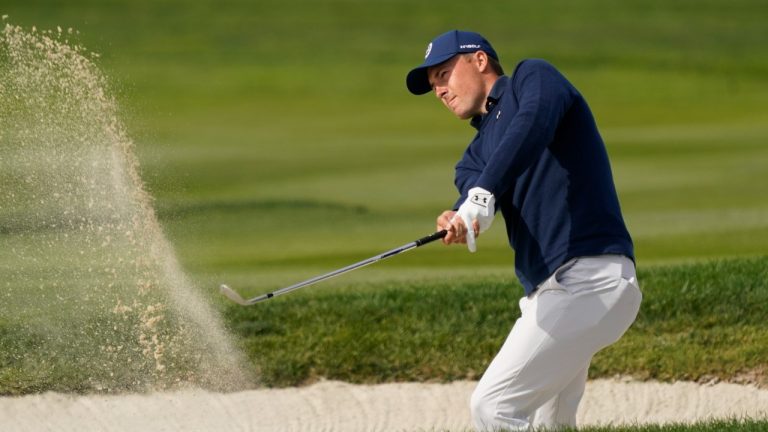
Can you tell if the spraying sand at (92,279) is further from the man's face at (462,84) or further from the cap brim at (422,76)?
the man's face at (462,84)

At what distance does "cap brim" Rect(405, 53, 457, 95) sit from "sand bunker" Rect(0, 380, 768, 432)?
2.11 metres

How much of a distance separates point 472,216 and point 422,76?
844mm

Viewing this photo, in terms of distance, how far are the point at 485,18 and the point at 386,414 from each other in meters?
19.9

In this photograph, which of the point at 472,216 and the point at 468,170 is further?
the point at 468,170

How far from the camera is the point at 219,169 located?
1322 centimetres

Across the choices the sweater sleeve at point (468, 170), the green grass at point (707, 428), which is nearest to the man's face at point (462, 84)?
the sweater sleeve at point (468, 170)

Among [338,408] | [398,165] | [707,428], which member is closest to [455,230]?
[707,428]

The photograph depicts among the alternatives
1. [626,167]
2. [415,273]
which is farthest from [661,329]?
[626,167]

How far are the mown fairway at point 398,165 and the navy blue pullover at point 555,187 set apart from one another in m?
2.46

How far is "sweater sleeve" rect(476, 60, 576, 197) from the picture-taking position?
4.79 metres

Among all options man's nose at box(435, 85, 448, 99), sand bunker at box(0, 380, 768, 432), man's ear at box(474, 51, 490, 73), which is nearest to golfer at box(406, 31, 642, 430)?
man's ear at box(474, 51, 490, 73)

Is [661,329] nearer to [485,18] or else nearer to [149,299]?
[149,299]

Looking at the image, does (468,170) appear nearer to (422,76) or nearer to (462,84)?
(462,84)

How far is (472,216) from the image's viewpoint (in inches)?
188
